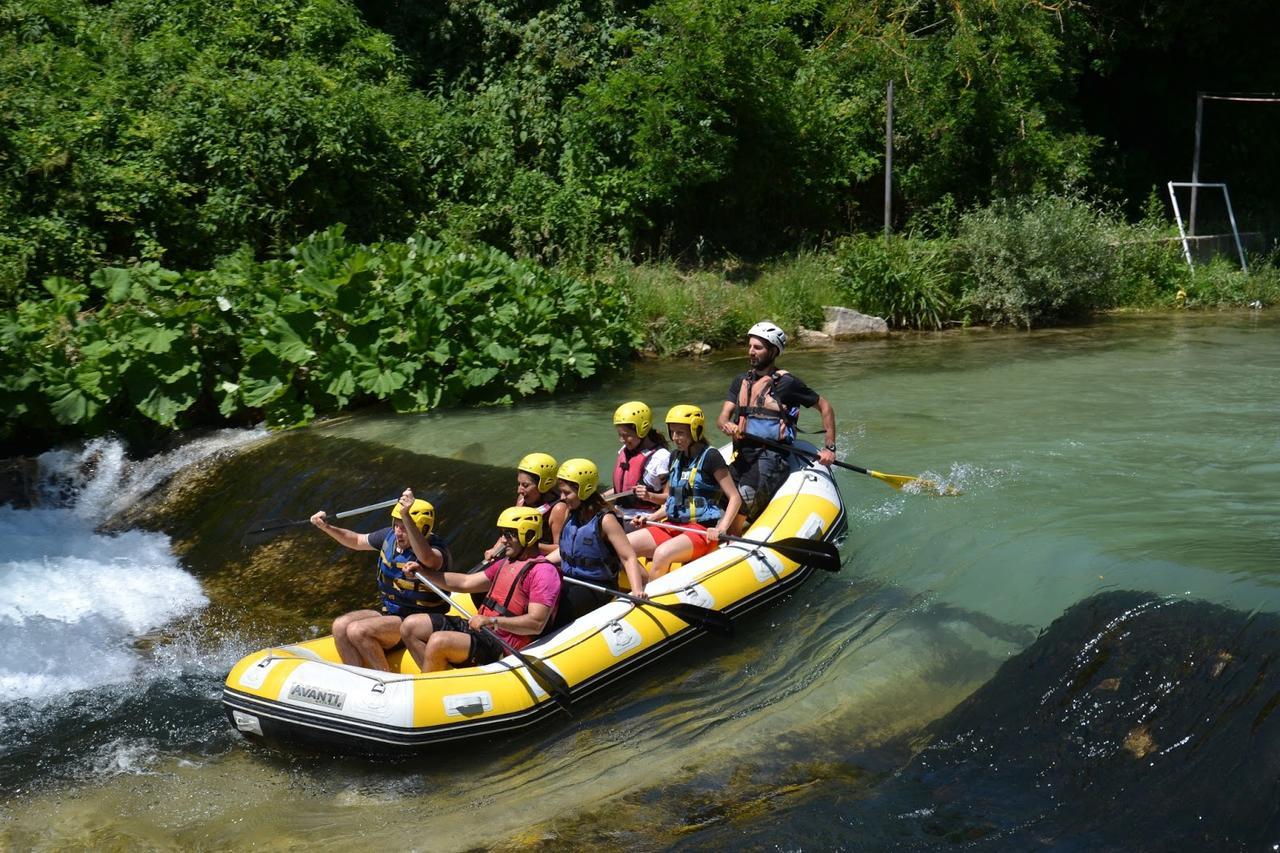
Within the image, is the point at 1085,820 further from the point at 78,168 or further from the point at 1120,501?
the point at 78,168

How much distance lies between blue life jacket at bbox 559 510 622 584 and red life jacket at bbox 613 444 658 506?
1.10 metres

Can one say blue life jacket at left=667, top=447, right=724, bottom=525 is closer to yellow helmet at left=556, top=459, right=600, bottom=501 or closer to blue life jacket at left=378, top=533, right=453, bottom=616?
yellow helmet at left=556, top=459, right=600, bottom=501

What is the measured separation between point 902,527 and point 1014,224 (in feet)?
30.1

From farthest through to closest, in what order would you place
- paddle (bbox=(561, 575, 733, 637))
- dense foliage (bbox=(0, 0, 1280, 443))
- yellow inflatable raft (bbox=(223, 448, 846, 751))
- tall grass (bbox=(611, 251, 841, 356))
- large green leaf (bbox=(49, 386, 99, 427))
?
tall grass (bbox=(611, 251, 841, 356))
dense foliage (bbox=(0, 0, 1280, 443))
large green leaf (bbox=(49, 386, 99, 427))
paddle (bbox=(561, 575, 733, 637))
yellow inflatable raft (bbox=(223, 448, 846, 751))

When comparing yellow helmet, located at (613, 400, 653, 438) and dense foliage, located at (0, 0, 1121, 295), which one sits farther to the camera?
dense foliage, located at (0, 0, 1121, 295)

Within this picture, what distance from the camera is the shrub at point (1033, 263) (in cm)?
1588

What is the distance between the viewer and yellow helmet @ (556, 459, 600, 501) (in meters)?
6.66

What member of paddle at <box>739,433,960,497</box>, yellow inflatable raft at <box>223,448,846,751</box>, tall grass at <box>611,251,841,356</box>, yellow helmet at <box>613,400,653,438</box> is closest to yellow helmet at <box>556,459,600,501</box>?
yellow inflatable raft at <box>223,448,846,751</box>

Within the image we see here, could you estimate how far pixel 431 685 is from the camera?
6.01 meters

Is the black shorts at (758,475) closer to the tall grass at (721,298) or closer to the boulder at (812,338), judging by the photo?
the tall grass at (721,298)

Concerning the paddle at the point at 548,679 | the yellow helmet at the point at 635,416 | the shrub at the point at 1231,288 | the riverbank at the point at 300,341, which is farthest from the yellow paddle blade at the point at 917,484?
the shrub at the point at 1231,288

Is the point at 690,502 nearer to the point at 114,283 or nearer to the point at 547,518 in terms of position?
the point at 547,518

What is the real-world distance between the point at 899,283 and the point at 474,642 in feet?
35.5

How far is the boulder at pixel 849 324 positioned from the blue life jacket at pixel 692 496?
27.5ft
